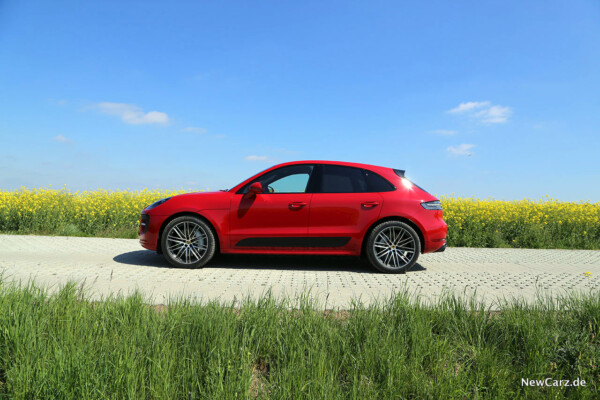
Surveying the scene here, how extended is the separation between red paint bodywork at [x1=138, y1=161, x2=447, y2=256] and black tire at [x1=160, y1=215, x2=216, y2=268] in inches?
5.1

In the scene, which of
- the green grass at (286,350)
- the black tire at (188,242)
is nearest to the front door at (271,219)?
the black tire at (188,242)

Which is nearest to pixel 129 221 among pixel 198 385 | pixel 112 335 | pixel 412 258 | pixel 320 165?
pixel 320 165

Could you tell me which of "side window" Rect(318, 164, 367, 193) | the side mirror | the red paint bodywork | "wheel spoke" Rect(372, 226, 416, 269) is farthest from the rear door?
the side mirror

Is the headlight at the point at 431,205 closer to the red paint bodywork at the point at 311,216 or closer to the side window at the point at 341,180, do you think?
the red paint bodywork at the point at 311,216

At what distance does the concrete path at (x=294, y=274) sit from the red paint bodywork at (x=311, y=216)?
50 centimetres

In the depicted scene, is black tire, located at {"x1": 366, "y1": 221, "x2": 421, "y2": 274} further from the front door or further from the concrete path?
the front door

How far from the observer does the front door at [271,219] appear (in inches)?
245

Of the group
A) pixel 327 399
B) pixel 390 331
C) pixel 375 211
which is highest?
pixel 375 211

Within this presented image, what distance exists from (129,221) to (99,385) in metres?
10.1

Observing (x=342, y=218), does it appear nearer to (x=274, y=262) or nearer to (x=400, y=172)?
(x=400, y=172)

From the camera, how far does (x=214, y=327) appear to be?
9.79 feet

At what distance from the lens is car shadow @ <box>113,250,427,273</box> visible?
661 cm

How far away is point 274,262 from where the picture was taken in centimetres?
709

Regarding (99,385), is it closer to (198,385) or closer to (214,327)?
(198,385)
